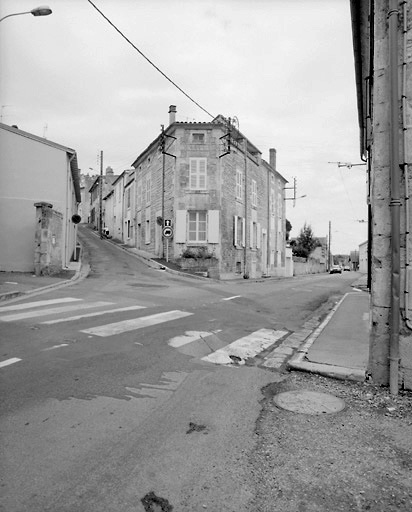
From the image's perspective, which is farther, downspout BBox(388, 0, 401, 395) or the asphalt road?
downspout BBox(388, 0, 401, 395)

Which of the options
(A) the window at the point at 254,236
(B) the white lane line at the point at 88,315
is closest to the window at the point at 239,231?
(A) the window at the point at 254,236

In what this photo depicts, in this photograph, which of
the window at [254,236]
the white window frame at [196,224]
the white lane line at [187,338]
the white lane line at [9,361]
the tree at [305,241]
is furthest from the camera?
the tree at [305,241]

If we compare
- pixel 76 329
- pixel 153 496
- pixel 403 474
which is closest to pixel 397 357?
pixel 403 474

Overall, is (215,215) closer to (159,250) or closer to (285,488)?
(159,250)

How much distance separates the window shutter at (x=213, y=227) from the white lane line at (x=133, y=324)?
15638mm

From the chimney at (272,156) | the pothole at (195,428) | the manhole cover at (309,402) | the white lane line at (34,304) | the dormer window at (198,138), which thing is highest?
the chimney at (272,156)

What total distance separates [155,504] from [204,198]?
23326mm

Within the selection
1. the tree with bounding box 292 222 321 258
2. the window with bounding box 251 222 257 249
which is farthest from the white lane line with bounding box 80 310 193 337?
the tree with bounding box 292 222 321 258

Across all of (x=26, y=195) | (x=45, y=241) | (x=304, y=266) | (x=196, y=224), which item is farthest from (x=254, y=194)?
(x=304, y=266)

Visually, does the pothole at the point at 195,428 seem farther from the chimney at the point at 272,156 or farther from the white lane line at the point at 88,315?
the chimney at the point at 272,156

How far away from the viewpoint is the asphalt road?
238 centimetres

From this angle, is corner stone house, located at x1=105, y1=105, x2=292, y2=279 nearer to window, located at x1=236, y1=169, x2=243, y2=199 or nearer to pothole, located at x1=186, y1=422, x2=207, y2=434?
window, located at x1=236, y1=169, x2=243, y2=199

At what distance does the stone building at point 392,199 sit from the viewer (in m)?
4.23

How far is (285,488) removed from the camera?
246 cm
